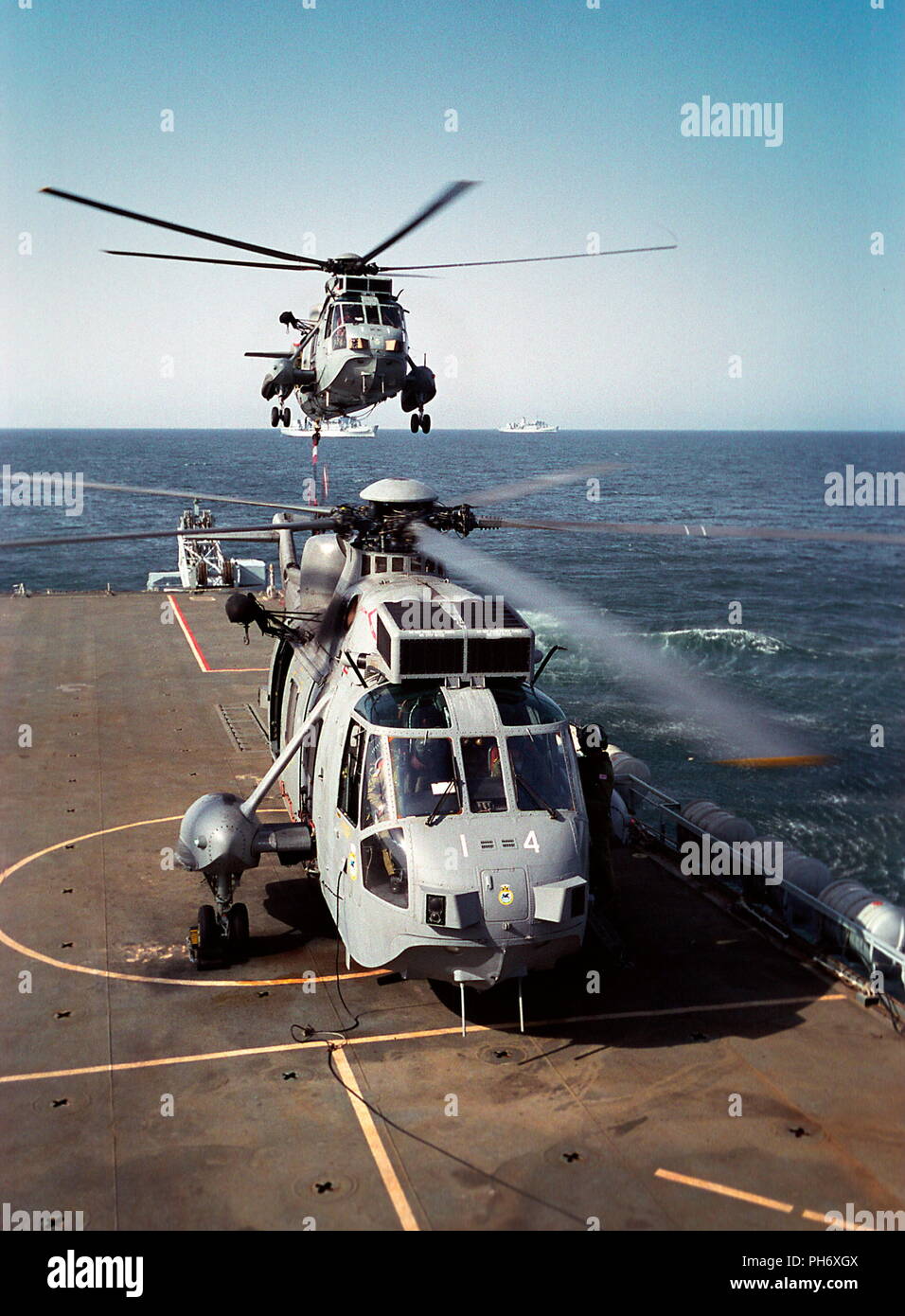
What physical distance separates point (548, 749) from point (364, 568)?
4568 mm

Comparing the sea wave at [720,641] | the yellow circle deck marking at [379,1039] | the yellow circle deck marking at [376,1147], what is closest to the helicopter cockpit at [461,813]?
the yellow circle deck marking at [379,1039]

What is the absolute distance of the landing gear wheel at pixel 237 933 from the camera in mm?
14680

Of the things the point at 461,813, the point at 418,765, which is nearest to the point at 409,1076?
the point at 461,813

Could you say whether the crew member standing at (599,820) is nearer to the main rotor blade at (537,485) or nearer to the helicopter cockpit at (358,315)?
the main rotor blade at (537,485)

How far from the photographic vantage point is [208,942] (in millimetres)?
14461

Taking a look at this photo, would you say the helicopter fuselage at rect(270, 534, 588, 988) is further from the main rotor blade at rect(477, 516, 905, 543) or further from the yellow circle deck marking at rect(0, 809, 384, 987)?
the main rotor blade at rect(477, 516, 905, 543)

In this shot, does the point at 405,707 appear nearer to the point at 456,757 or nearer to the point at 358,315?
the point at 456,757

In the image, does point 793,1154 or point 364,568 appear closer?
point 793,1154

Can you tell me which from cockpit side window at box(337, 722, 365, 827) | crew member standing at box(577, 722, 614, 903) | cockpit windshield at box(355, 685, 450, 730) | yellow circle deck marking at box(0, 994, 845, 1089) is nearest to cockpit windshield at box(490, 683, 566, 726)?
cockpit windshield at box(355, 685, 450, 730)

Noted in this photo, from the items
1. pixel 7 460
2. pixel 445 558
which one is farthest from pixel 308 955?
pixel 7 460

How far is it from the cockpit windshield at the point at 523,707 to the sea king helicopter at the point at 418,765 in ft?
0.09

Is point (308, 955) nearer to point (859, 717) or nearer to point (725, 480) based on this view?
point (859, 717)

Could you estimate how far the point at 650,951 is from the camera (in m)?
15.0
